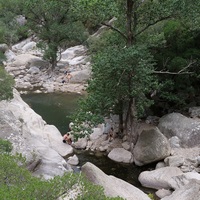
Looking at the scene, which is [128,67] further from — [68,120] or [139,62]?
[68,120]

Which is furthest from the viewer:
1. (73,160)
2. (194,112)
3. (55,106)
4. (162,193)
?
(55,106)

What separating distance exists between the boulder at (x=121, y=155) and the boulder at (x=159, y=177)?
2410 millimetres

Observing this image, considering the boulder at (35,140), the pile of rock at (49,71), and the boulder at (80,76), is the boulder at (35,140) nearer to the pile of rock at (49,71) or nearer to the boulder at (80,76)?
the pile of rock at (49,71)

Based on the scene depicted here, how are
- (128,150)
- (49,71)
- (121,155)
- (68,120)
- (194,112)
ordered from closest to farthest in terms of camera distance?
1. (121,155)
2. (128,150)
3. (194,112)
4. (68,120)
5. (49,71)

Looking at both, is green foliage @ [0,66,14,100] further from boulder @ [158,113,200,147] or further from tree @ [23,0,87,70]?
tree @ [23,0,87,70]

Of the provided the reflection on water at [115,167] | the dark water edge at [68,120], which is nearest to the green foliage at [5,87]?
the dark water edge at [68,120]

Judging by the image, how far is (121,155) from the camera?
21328 mm

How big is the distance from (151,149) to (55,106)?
1540 centimetres

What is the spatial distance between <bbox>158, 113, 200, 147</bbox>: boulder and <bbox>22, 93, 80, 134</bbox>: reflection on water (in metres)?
7.87

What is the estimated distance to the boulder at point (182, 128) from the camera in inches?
842

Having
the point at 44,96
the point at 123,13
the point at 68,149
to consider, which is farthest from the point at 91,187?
the point at 44,96

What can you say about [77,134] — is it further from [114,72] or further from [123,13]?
[123,13]

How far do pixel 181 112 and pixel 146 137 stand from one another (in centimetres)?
587

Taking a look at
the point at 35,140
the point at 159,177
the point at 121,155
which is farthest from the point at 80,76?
the point at 159,177
